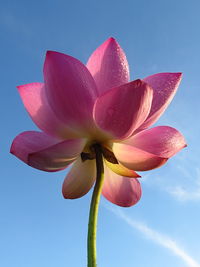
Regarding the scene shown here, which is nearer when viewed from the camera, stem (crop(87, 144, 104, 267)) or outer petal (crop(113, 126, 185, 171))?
stem (crop(87, 144, 104, 267))

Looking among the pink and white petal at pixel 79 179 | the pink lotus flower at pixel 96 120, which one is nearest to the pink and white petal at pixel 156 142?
the pink lotus flower at pixel 96 120

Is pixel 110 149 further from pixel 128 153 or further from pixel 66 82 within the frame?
pixel 66 82

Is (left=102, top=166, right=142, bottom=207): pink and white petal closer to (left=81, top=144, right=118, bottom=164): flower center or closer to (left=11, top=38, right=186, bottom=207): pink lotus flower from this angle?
(left=11, top=38, right=186, bottom=207): pink lotus flower

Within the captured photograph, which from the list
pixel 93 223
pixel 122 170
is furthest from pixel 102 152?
pixel 93 223

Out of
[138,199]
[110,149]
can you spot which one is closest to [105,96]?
[110,149]

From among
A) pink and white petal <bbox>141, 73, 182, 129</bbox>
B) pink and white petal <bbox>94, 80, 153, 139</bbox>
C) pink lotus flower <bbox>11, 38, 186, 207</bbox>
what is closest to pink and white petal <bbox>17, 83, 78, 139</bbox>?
pink lotus flower <bbox>11, 38, 186, 207</bbox>

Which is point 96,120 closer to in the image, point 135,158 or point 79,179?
point 135,158
